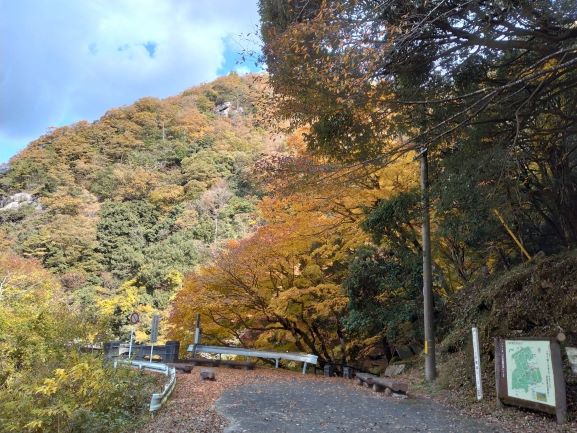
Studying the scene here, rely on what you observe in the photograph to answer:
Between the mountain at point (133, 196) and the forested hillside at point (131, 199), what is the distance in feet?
0.37

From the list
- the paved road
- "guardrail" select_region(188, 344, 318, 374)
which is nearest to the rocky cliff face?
"guardrail" select_region(188, 344, 318, 374)

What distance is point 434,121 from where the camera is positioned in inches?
344

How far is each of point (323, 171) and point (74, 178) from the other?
4795 cm

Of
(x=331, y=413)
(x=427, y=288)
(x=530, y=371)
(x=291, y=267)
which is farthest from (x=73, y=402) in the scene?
(x=291, y=267)

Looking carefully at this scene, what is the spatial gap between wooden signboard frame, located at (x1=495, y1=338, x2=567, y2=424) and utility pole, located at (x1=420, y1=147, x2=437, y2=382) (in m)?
3.78

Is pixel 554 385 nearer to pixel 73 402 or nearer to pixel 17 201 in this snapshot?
pixel 73 402

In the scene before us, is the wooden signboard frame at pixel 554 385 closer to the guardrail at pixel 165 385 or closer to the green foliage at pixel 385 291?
the guardrail at pixel 165 385

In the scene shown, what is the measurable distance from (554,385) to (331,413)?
3.31m

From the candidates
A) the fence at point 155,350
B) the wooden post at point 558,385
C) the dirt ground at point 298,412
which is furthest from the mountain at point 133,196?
the wooden post at point 558,385

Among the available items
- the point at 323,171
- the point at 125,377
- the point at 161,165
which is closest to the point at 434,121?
the point at 323,171

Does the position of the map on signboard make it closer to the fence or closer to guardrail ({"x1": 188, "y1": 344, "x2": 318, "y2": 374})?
guardrail ({"x1": 188, "y1": 344, "x2": 318, "y2": 374})

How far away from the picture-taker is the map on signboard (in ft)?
20.4

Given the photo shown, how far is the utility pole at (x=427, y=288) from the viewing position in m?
11.2

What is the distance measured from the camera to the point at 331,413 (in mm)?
7516
